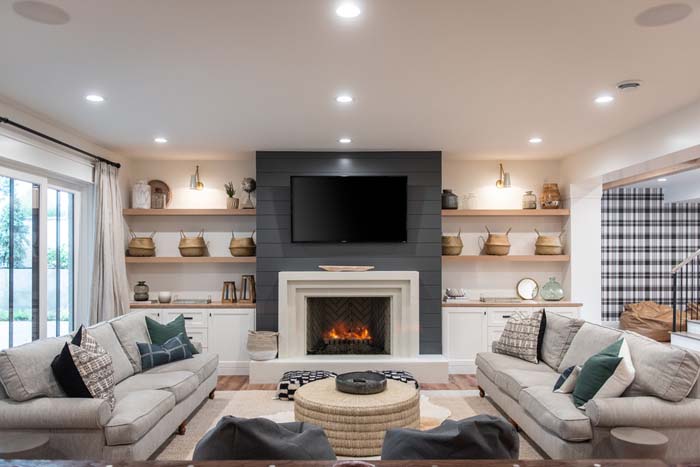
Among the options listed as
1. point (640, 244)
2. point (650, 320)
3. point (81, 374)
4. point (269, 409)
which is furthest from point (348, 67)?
point (640, 244)

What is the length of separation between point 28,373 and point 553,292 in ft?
18.1

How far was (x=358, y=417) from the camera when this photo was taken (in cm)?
367

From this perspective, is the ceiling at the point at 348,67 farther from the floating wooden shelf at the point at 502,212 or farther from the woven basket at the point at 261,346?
the woven basket at the point at 261,346

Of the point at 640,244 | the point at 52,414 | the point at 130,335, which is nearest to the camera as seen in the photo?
the point at 52,414

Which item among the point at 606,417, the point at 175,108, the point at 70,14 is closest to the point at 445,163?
the point at 175,108

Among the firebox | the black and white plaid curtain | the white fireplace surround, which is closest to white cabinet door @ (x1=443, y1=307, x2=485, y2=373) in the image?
the white fireplace surround

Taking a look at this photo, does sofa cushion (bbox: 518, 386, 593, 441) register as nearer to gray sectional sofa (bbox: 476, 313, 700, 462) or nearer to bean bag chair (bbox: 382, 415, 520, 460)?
gray sectional sofa (bbox: 476, 313, 700, 462)

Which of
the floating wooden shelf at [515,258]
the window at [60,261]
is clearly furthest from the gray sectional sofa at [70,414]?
the floating wooden shelf at [515,258]

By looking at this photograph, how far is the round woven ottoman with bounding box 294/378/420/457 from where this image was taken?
365cm

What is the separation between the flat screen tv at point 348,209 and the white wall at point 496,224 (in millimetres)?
949

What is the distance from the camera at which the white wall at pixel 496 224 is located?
6781 millimetres

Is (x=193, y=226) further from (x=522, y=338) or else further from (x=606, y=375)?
(x=606, y=375)

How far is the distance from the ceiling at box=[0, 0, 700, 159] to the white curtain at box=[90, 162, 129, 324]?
666 mm

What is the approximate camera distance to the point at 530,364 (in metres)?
4.62
